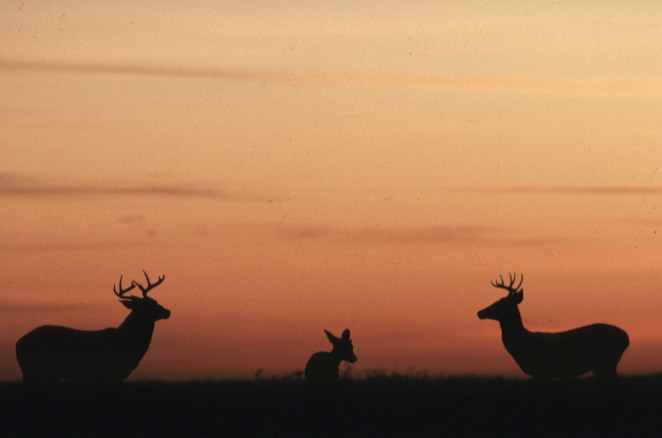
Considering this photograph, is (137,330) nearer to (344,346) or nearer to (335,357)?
(335,357)

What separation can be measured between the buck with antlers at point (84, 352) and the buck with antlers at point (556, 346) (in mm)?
6335

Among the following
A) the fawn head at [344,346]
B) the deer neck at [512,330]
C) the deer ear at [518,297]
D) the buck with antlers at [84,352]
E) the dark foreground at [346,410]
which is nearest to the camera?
the dark foreground at [346,410]

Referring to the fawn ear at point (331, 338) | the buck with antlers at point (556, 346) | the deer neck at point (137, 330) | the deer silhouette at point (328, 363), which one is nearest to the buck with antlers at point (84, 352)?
the deer neck at point (137, 330)

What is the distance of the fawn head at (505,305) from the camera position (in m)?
24.9

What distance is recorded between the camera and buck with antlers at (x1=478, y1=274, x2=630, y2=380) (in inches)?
959

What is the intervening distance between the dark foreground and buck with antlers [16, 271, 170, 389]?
0.40 metres

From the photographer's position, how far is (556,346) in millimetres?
24453

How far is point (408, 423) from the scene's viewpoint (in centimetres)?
1878

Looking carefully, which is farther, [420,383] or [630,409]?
[420,383]

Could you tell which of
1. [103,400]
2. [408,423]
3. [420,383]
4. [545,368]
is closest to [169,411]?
[103,400]

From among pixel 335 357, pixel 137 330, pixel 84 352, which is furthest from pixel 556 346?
pixel 84 352

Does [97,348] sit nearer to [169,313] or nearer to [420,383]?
[169,313]

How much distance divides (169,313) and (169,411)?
4.75 meters

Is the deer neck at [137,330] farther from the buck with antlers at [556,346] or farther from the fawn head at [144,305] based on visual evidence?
the buck with antlers at [556,346]
